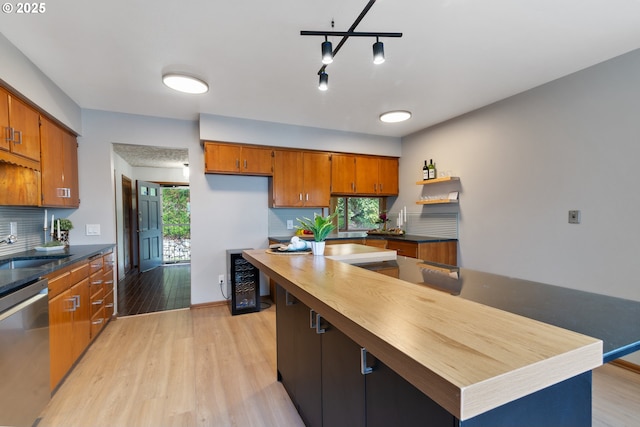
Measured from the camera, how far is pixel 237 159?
3734 millimetres

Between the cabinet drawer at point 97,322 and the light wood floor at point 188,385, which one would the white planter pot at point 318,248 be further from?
the cabinet drawer at point 97,322

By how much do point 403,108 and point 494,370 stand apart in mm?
3373

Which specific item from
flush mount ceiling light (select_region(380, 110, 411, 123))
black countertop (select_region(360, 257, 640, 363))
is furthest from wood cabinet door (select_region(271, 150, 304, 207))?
black countertop (select_region(360, 257, 640, 363))

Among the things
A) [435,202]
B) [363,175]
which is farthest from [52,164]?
[435,202]

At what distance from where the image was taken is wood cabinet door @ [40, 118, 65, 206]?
2.56 m

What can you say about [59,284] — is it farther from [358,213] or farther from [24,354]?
[358,213]

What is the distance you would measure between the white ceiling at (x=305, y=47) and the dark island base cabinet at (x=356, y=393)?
1842 mm

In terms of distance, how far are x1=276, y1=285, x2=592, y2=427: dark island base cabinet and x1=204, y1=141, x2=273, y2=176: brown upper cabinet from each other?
2.18 m

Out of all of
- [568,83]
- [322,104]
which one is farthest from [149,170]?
[568,83]

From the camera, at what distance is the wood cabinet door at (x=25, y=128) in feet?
6.97

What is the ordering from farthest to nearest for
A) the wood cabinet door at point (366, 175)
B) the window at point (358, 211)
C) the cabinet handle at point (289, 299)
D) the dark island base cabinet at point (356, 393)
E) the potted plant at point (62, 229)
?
the window at point (358, 211) → the wood cabinet door at point (366, 175) → the potted plant at point (62, 229) → the cabinet handle at point (289, 299) → the dark island base cabinet at point (356, 393)

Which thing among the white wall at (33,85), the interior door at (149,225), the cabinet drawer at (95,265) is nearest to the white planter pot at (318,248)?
the cabinet drawer at (95,265)

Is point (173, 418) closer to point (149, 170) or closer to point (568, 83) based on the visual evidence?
point (568, 83)

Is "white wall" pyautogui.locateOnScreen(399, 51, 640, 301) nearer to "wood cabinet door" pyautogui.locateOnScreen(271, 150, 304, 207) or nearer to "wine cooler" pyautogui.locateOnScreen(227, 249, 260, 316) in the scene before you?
"wood cabinet door" pyautogui.locateOnScreen(271, 150, 304, 207)
